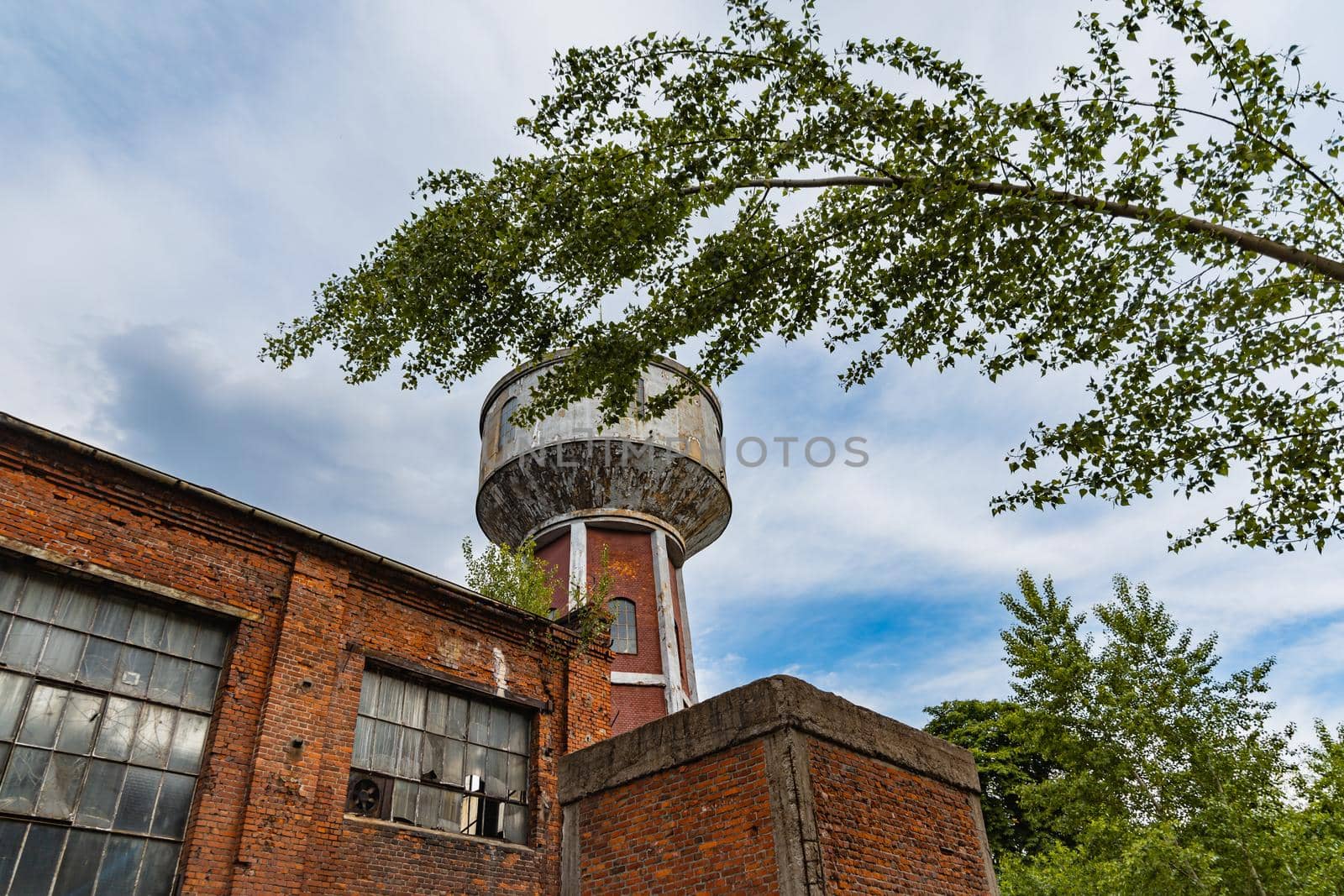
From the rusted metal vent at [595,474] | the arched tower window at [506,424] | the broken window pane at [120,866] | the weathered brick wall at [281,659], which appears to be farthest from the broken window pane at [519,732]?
the arched tower window at [506,424]

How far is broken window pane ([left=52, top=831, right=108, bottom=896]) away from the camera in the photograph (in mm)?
6535

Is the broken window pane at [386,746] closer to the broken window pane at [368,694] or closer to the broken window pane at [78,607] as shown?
the broken window pane at [368,694]

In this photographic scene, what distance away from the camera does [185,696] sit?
773cm

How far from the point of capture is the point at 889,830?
5.87 meters

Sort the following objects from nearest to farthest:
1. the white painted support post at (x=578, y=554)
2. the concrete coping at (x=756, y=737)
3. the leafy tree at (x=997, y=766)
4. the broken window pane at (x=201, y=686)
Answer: the concrete coping at (x=756, y=737), the broken window pane at (x=201, y=686), the white painted support post at (x=578, y=554), the leafy tree at (x=997, y=766)

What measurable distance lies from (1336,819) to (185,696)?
16.0 metres

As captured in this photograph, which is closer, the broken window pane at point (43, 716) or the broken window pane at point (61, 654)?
the broken window pane at point (43, 716)

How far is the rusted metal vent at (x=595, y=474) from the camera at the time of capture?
16438mm

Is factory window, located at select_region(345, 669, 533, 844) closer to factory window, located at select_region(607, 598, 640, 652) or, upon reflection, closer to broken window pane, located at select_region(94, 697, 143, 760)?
broken window pane, located at select_region(94, 697, 143, 760)

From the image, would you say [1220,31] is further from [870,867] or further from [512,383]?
[512,383]

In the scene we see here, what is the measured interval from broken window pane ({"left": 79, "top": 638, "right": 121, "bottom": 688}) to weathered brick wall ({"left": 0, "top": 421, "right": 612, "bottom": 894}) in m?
0.62

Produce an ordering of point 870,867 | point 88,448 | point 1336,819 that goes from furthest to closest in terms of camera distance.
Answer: point 1336,819
point 88,448
point 870,867

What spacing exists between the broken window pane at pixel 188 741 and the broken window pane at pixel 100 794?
0.42m

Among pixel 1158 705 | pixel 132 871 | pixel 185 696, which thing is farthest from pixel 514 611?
pixel 1158 705
